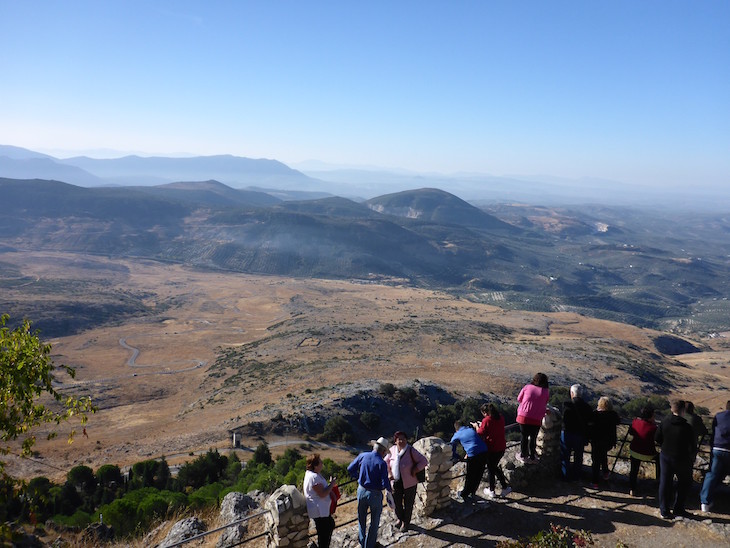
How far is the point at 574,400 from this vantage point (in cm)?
871

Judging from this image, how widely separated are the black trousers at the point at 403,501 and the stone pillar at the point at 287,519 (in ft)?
5.24

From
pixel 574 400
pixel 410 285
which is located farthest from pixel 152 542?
pixel 410 285

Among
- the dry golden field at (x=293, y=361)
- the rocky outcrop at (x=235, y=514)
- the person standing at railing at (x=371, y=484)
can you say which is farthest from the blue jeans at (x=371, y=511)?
the dry golden field at (x=293, y=361)

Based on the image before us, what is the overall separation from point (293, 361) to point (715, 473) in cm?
3525

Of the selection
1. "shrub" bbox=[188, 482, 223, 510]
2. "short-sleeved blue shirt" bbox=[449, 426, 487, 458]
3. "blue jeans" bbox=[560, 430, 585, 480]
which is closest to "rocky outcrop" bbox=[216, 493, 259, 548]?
"shrub" bbox=[188, 482, 223, 510]

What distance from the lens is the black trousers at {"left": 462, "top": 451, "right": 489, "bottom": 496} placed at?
805 cm

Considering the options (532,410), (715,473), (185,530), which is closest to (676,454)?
(715,473)

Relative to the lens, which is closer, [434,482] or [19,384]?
[19,384]

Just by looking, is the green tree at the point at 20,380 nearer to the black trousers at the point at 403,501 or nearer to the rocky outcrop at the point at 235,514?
the rocky outcrop at the point at 235,514

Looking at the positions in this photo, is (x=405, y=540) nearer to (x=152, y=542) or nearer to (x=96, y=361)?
(x=152, y=542)

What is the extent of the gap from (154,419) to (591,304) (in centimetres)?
A: 9957

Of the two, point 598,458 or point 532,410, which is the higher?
point 532,410

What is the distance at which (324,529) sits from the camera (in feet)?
22.4

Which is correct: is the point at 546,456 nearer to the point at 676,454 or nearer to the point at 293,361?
the point at 676,454
